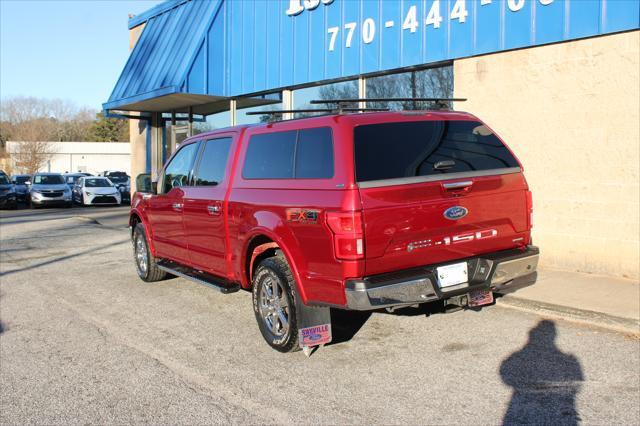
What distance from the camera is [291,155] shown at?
5.36 metres

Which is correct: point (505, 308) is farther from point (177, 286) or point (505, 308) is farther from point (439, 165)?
point (177, 286)

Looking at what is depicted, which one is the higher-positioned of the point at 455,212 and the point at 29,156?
the point at 29,156

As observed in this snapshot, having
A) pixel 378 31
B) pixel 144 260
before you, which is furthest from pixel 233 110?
pixel 144 260

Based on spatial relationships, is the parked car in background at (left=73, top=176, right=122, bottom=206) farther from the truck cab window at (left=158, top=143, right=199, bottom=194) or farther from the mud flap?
the mud flap

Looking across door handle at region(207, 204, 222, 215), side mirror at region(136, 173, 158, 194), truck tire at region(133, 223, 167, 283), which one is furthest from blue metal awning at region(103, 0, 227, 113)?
door handle at region(207, 204, 222, 215)

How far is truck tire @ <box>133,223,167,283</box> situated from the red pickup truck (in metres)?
2.63

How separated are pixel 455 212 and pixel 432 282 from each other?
616 millimetres

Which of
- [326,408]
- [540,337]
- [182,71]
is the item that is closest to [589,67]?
[540,337]

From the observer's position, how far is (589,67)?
324 inches

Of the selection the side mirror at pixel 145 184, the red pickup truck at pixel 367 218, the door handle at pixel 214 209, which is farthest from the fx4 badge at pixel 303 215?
the side mirror at pixel 145 184

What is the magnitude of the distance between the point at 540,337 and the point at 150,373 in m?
3.54

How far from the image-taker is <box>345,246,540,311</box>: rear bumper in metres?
4.49

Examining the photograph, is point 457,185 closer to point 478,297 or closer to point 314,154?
point 478,297

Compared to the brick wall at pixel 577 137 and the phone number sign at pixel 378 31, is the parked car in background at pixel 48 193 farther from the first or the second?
the brick wall at pixel 577 137
